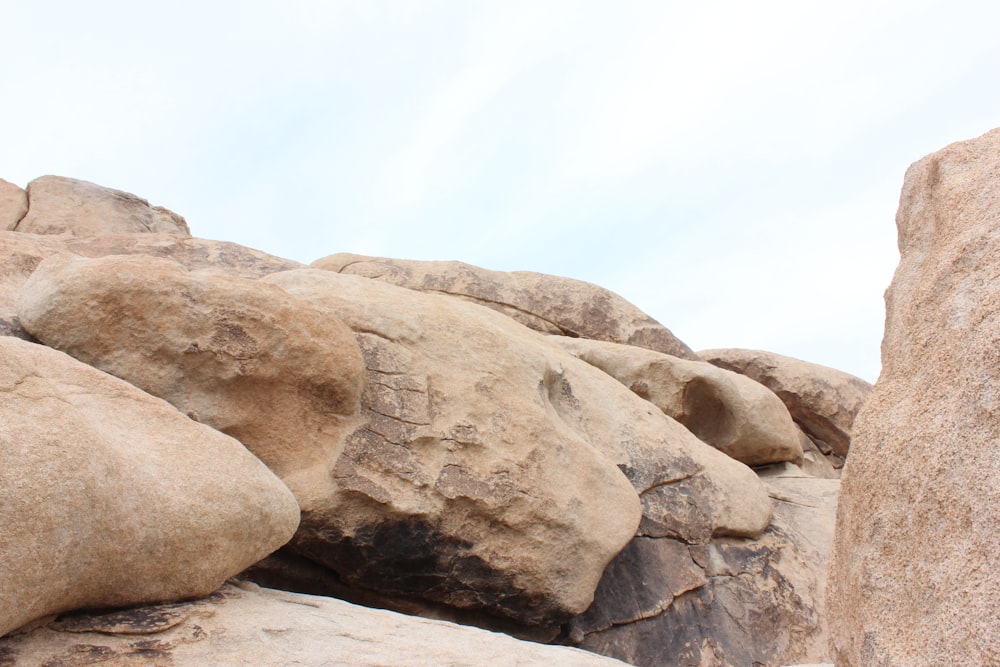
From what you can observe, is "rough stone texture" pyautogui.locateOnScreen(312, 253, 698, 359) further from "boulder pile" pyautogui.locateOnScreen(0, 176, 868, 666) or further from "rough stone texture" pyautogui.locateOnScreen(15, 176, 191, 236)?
"rough stone texture" pyautogui.locateOnScreen(15, 176, 191, 236)

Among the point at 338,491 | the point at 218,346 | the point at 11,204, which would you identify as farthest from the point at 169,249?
the point at 338,491

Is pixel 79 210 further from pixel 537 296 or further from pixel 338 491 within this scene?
pixel 338 491

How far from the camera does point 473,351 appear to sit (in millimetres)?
5270

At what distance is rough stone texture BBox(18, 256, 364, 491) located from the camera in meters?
4.06

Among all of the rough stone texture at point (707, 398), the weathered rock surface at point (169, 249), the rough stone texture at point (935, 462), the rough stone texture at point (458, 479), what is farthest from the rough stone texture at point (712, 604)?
→ the weathered rock surface at point (169, 249)

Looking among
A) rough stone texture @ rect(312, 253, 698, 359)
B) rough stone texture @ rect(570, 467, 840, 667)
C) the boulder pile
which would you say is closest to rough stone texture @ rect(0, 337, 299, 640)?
the boulder pile

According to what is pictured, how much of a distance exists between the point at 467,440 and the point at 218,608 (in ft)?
5.99

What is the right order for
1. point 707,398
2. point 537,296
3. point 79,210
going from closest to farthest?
point 707,398 < point 79,210 < point 537,296

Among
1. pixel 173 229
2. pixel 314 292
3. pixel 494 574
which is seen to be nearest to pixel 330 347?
pixel 314 292

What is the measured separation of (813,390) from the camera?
35.5 ft

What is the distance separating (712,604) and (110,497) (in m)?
4.19

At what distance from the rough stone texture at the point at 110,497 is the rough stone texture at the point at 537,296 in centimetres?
583

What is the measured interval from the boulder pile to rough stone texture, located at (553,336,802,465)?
0.70 m

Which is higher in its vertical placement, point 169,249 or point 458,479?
point 169,249
